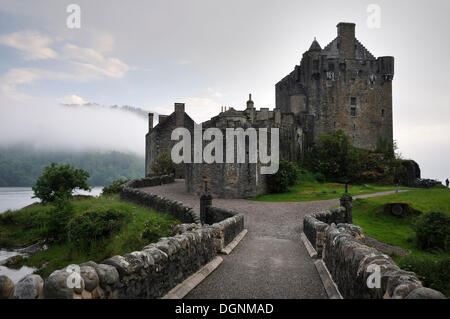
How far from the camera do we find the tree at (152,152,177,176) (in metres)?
42.4

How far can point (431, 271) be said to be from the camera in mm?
9109

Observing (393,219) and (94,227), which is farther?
(94,227)

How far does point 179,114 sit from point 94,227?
28.9 m

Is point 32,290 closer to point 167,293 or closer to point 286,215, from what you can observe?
point 167,293

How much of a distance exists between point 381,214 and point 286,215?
6.03 m

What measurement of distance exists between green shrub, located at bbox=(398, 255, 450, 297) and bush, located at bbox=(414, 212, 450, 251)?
4.39m

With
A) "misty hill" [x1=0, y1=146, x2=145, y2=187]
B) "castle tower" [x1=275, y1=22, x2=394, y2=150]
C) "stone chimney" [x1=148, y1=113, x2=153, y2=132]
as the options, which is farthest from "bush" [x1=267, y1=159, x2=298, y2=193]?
"misty hill" [x1=0, y1=146, x2=145, y2=187]

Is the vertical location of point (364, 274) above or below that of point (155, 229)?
above

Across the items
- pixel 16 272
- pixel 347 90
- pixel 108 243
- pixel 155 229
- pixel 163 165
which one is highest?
pixel 347 90

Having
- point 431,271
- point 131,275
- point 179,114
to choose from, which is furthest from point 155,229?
point 179,114

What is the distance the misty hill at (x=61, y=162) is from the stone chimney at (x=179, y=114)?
6376 cm

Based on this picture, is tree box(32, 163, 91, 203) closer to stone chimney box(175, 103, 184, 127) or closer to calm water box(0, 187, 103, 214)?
calm water box(0, 187, 103, 214)

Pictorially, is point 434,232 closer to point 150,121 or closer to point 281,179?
point 281,179
